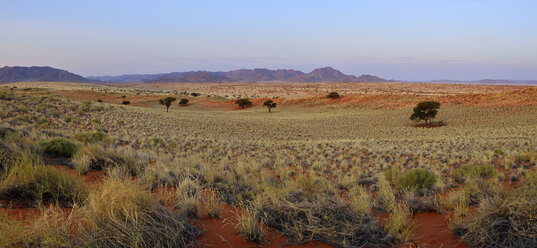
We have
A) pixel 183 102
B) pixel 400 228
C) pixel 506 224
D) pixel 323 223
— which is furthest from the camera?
pixel 183 102

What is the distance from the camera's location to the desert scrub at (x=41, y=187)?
4367 millimetres

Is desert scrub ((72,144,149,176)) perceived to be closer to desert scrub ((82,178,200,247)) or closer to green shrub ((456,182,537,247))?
desert scrub ((82,178,200,247))

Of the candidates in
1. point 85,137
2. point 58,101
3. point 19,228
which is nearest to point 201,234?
point 19,228

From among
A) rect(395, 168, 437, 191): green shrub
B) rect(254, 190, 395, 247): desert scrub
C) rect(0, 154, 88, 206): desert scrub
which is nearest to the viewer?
rect(254, 190, 395, 247): desert scrub

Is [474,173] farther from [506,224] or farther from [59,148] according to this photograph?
[59,148]

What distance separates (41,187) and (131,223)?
239 centimetres

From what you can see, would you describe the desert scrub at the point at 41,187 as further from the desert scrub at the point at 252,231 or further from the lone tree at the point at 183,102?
the lone tree at the point at 183,102

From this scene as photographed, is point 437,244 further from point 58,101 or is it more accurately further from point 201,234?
point 58,101

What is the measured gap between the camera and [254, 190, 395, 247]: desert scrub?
3773 millimetres

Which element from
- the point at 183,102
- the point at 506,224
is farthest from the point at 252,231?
the point at 183,102

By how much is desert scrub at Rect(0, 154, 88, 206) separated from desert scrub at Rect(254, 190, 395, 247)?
2839mm

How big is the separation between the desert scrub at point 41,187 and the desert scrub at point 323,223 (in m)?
2.84

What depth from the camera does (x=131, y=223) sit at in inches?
126

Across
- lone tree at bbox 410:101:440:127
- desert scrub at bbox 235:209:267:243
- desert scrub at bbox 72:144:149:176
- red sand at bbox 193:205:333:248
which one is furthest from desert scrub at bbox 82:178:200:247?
lone tree at bbox 410:101:440:127
